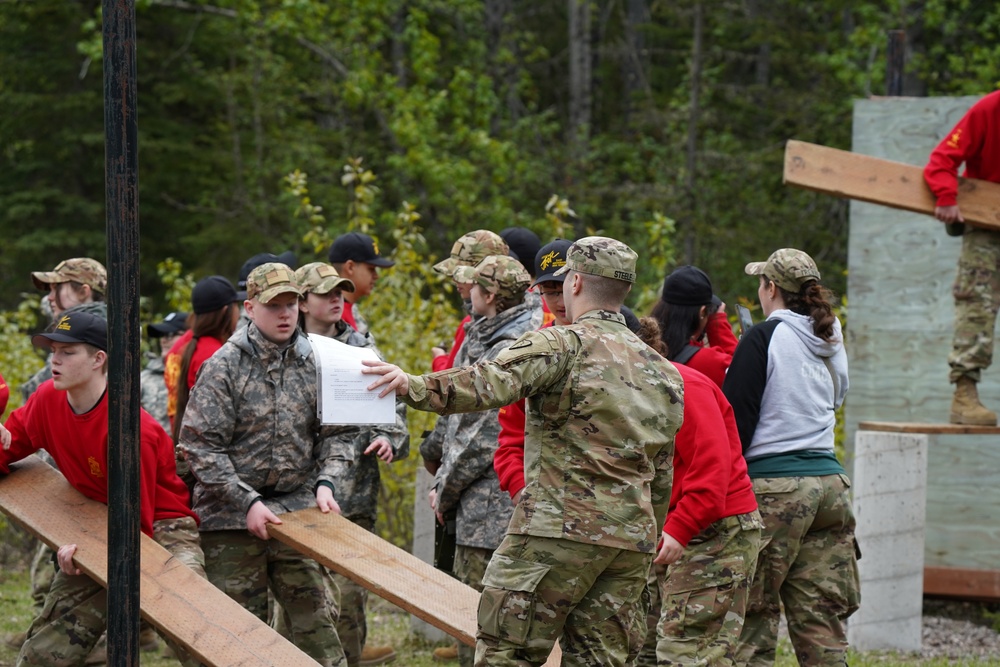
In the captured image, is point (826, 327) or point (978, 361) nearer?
A: point (826, 327)

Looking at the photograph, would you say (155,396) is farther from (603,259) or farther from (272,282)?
(603,259)

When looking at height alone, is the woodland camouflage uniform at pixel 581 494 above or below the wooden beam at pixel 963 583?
above

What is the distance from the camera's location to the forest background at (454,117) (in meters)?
20.0

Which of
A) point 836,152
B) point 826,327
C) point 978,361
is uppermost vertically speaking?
point 836,152

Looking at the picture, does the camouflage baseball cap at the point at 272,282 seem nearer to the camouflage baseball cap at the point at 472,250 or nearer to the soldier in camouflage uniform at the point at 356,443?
the soldier in camouflage uniform at the point at 356,443

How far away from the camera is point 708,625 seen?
5.13m

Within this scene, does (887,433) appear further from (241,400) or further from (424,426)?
(241,400)

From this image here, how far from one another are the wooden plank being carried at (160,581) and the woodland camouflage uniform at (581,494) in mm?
1090

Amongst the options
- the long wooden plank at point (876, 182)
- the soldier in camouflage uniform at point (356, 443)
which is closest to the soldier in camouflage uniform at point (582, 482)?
the soldier in camouflage uniform at point (356, 443)

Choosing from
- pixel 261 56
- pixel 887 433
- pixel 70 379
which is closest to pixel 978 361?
pixel 887 433

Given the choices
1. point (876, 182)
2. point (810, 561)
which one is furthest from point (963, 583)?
point (810, 561)

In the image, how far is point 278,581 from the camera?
5.93 meters

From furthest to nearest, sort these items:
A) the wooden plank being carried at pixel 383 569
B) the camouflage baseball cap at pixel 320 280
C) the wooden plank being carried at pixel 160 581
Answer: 1. the camouflage baseball cap at pixel 320 280
2. the wooden plank being carried at pixel 383 569
3. the wooden plank being carried at pixel 160 581

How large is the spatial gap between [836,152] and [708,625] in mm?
3898
